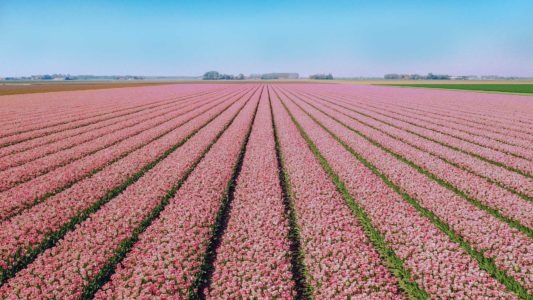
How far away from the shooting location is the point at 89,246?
6.84 m

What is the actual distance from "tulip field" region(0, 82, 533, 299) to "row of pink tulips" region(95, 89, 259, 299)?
0.12 feet

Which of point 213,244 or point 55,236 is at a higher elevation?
point 55,236

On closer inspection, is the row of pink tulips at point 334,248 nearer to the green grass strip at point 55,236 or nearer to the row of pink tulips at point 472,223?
the row of pink tulips at point 472,223

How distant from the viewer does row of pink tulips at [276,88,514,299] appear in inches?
216

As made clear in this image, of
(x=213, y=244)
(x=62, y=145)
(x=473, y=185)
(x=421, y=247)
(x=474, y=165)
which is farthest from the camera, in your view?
(x=62, y=145)

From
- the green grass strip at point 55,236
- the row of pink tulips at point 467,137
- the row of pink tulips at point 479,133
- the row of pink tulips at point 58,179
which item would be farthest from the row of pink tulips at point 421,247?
the row of pink tulips at point 479,133

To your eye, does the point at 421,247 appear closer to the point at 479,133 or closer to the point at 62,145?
the point at 479,133

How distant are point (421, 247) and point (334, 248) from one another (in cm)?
188

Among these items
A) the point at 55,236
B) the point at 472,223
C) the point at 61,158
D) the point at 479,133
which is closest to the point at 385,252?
the point at 472,223

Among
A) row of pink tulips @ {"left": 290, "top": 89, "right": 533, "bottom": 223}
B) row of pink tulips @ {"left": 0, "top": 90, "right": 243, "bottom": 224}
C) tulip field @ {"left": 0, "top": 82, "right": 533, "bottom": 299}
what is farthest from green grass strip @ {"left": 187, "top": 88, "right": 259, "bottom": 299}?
row of pink tulips @ {"left": 290, "top": 89, "right": 533, "bottom": 223}


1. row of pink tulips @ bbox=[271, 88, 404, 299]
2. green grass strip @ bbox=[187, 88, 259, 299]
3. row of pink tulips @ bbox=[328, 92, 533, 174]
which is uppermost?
row of pink tulips @ bbox=[328, 92, 533, 174]

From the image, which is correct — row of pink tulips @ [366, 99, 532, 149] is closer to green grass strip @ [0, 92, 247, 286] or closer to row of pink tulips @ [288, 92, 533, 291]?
row of pink tulips @ [288, 92, 533, 291]

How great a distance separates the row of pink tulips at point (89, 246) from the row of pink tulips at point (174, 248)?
1.51 ft

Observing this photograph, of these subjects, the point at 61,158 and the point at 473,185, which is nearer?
the point at 473,185
